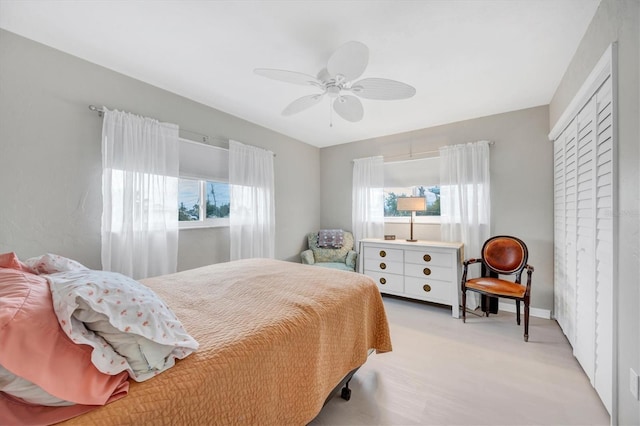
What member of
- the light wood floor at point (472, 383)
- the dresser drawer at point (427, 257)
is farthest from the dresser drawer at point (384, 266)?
the light wood floor at point (472, 383)

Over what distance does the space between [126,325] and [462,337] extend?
277cm

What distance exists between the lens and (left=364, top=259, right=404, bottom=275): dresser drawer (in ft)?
11.2

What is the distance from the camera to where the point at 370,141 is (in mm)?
4195

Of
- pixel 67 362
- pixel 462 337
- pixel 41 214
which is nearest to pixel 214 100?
pixel 41 214

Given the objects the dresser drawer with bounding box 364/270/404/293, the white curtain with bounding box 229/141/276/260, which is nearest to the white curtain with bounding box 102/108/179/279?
the white curtain with bounding box 229/141/276/260

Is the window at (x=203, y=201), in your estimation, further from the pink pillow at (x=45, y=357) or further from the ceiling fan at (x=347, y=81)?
the pink pillow at (x=45, y=357)

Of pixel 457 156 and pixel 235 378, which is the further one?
pixel 457 156

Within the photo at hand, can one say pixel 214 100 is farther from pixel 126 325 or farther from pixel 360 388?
pixel 360 388

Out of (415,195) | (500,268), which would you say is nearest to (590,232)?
(500,268)

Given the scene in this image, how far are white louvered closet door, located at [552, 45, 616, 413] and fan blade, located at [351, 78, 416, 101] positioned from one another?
1.07 m

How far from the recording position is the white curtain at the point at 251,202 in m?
3.14

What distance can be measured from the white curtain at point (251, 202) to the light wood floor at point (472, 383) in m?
1.93

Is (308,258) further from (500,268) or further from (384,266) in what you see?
(500,268)

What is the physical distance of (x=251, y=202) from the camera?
3.31 meters
